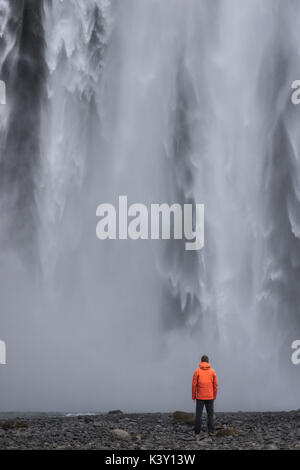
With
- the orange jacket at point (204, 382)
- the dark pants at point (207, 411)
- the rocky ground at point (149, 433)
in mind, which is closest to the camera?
the rocky ground at point (149, 433)

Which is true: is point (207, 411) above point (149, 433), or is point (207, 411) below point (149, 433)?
above

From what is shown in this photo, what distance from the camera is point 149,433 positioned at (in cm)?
1780

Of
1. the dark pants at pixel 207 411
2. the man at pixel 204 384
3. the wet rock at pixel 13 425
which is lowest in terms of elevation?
the wet rock at pixel 13 425

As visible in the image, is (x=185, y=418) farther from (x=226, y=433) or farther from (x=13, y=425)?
(x=13, y=425)

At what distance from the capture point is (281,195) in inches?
1300

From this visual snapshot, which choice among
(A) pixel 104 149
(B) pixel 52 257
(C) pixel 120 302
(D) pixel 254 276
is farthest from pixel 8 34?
(D) pixel 254 276

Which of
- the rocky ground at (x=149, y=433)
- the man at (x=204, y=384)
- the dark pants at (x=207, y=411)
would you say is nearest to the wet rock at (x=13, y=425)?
the rocky ground at (x=149, y=433)

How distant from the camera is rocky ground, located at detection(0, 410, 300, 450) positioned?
15367mm

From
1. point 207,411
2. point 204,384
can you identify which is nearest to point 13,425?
point 207,411

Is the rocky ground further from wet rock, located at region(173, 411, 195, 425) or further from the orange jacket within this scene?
the orange jacket

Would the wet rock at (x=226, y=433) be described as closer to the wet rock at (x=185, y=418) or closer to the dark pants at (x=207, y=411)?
the dark pants at (x=207, y=411)

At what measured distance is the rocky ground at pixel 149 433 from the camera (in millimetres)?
15367

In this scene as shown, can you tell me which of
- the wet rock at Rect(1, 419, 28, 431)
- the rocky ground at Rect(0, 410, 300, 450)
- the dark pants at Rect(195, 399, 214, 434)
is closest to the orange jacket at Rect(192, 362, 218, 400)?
the dark pants at Rect(195, 399, 214, 434)

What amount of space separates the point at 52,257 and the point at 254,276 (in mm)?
10694
